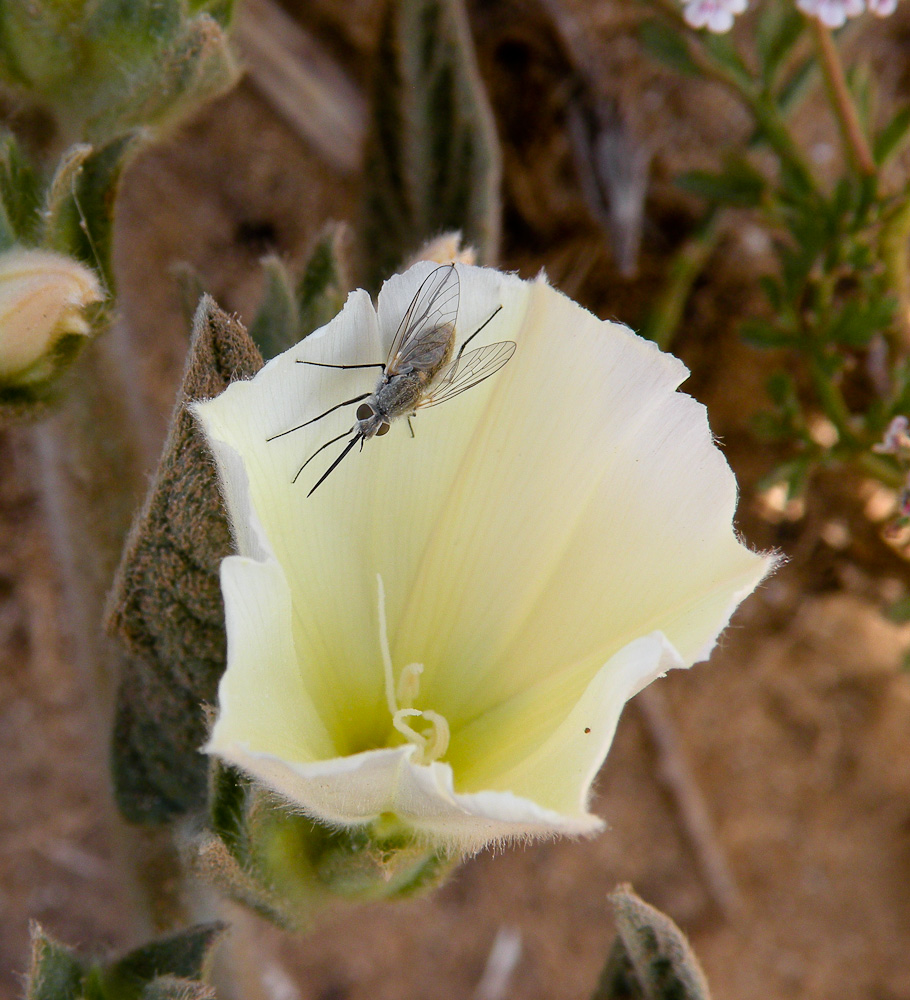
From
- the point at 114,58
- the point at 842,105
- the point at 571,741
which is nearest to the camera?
the point at 571,741

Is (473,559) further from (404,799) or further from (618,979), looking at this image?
(618,979)

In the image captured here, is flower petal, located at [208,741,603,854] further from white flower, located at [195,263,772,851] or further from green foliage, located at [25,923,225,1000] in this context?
green foliage, located at [25,923,225,1000]

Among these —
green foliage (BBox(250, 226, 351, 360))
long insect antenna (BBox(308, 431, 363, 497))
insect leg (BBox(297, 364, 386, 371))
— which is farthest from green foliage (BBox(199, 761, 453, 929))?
green foliage (BBox(250, 226, 351, 360))

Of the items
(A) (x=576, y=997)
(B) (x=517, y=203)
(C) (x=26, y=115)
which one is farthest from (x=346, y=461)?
(A) (x=576, y=997)

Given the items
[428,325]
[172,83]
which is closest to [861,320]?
[428,325]

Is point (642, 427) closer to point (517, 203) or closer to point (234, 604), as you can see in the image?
point (234, 604)
